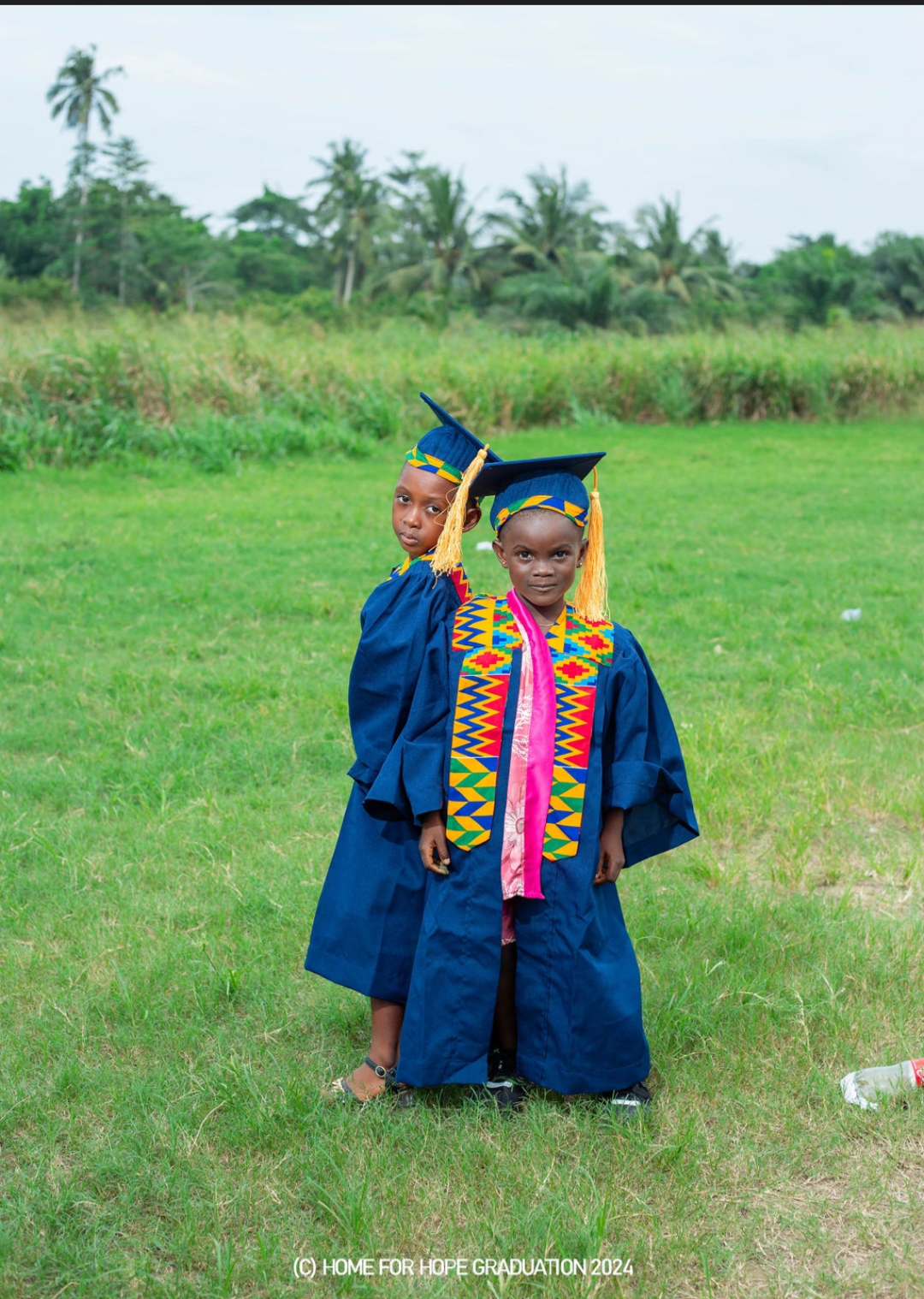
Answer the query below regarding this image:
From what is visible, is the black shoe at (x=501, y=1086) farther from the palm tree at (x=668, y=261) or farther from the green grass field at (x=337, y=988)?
the palm tree at (x=668, y=261)

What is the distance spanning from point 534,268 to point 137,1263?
39.7m

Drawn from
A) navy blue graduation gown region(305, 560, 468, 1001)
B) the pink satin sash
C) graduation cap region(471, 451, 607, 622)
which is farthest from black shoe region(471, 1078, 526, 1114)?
graduation cap region(471, 451, 607, 622)

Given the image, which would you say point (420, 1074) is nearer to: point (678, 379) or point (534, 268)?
point (678, 379)

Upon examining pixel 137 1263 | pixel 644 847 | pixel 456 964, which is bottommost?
pixel 137 1263

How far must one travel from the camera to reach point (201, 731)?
5039 mm

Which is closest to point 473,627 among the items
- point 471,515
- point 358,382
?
point 471,515

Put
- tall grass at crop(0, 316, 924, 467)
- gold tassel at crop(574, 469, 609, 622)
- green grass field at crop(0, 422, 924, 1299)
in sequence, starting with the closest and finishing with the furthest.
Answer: green grass field at crop(0, 422, 924, 1299)
gold tassel at crop(574, 469, 609, 622)
tall grass at crop(0, 316, 924, 467)

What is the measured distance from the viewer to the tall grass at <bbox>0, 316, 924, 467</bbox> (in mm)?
12367

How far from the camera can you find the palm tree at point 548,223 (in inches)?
1537

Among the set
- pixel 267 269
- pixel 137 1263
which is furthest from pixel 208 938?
pixel 267 269

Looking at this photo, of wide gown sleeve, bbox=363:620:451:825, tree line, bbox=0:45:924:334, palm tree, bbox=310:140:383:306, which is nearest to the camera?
wide gown sleeve, bbox=363:620:451:825

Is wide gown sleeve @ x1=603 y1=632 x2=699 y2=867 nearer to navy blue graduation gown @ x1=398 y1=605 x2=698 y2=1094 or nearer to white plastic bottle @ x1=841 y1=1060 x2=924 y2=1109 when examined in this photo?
navy blue graduation gown @ x1=398 y1=605 x2=698 y2=1094

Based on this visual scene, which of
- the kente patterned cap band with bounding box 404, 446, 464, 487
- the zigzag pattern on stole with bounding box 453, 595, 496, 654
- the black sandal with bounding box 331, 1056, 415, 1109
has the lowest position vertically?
the black sandal with bounding box 331, 1056, 415, 1109

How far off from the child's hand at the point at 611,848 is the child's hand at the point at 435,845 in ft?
1.11
